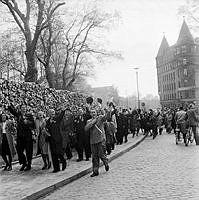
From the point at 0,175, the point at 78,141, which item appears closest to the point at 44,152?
the point at 0,175

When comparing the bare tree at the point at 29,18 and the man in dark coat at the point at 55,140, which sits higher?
the bare tree at the point at 29,18

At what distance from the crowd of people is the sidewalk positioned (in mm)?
372

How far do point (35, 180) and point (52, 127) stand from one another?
5.53 feet

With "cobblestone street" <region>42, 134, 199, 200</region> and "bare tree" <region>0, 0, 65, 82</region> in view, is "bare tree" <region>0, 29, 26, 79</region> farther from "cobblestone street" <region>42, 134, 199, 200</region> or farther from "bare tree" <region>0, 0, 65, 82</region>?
"cobblestone street" <region>42, 134, 199, 200</region>

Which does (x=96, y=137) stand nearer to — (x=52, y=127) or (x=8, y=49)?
(x=52, y=127)

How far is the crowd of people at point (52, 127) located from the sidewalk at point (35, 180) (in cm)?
37

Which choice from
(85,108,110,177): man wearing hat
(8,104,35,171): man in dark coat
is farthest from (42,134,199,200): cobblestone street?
(8,104,35,171): man in dark coat

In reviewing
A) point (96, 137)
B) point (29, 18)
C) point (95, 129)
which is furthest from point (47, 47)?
point (96, 137)

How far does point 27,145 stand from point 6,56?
59.8 feet

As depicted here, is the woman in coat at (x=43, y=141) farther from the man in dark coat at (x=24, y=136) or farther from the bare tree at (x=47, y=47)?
the bare tree at (x=47, y=47)

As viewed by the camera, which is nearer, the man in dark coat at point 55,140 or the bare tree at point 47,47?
the man in dark coat at point 55,140

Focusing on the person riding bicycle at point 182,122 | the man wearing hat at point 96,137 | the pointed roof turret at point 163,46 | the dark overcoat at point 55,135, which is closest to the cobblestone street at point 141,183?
the man wearing hat at point 96,137

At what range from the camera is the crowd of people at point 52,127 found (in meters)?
9.88

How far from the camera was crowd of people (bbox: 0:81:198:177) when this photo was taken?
32.4 ft
